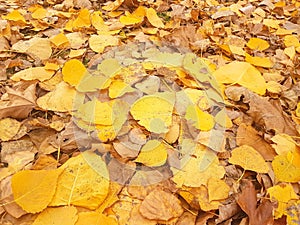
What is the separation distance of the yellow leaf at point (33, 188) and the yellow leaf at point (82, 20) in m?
0.79

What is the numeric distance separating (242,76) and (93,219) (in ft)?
2.31

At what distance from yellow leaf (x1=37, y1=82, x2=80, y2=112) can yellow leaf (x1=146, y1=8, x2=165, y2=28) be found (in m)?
0.57

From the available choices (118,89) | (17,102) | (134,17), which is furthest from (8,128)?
(134,17)

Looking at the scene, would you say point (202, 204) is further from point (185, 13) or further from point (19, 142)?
point (185, 13)

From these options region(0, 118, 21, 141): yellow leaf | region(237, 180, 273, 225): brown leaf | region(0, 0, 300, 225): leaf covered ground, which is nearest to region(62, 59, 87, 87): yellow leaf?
region(0, 0, 300, 225): leaf covered ground

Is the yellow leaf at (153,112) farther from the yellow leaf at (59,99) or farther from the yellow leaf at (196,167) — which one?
the yellow leaf at (59,99)

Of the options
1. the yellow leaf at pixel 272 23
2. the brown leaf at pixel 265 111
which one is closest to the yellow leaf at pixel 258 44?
the yellow leaf at pixel 272 23

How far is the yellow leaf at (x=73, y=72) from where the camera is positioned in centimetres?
115

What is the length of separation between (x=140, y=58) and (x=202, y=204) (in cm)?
61

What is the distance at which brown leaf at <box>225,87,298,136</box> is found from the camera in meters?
1.09

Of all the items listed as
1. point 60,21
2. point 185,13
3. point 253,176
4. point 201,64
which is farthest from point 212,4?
point 253,176

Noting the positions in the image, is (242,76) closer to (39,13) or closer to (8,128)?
(8,128)

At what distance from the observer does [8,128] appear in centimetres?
100

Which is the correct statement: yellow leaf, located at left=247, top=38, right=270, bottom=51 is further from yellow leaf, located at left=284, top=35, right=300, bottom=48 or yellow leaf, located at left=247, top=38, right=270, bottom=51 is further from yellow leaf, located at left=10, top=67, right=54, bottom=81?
yellow leaf, located at left=10, top=67, right=54, bottom=81
